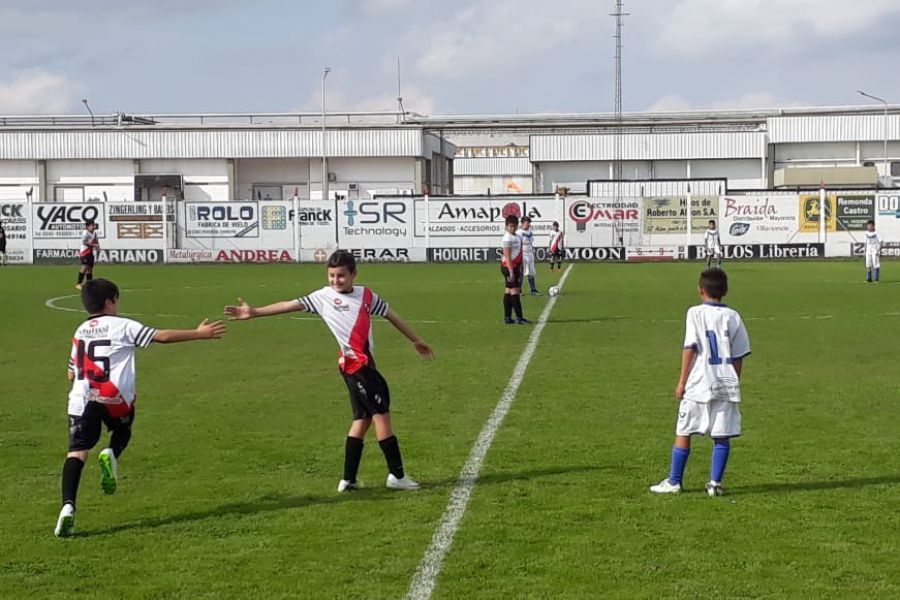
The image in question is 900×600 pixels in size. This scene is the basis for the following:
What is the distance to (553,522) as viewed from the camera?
7277 millimetres

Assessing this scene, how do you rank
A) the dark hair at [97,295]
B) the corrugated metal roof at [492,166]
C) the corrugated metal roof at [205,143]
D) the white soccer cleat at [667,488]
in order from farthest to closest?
1. the corrugated metal roof at [492,166]
2. the corrugated metal roof at [205,143]
3. the white soccer cleat at [667,488]
4. the dark hair at [97,295]

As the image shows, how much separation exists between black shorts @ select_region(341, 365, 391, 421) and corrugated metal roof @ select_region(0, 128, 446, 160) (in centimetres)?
6116

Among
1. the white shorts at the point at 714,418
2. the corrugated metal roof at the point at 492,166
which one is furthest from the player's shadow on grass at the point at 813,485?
the corrugated metal roof at the point at 492,166

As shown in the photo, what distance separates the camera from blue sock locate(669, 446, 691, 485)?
789 centimetres

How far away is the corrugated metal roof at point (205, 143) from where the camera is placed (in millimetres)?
68812

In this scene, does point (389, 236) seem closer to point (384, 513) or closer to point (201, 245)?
point (201, 245)

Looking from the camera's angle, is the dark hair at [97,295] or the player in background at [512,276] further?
the player in background at [512,276]

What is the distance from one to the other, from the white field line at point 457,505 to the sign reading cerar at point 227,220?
36115mm

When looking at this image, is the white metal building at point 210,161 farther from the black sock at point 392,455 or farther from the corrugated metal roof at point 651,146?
the black sock at point 392,455

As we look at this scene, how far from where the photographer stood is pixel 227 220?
48.6m

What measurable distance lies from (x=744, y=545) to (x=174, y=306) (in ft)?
65.6

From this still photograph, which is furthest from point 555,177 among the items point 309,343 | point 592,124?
point 309,343

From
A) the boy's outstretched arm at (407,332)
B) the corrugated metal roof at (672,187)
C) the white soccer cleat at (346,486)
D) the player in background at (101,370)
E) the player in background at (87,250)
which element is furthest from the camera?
the corrugated metal roof at (672,187)

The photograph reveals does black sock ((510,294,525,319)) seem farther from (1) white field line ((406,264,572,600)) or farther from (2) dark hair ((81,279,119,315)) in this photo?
(2) dark hair ((81,279,119,315))
